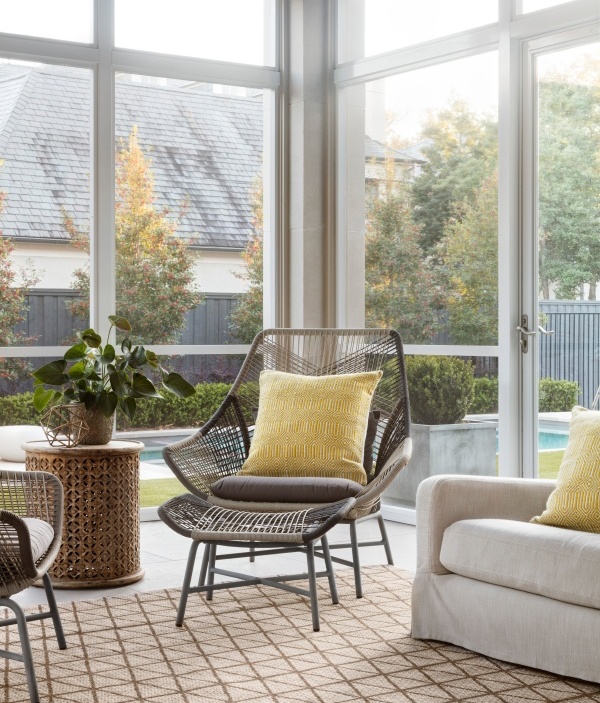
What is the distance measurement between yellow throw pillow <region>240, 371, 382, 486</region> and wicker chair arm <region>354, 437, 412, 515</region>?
123 millimetres

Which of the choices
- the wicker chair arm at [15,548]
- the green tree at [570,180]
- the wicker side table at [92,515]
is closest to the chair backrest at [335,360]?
the wicker side table at [92,515]

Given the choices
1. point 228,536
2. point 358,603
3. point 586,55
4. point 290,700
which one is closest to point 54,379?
point 228,536

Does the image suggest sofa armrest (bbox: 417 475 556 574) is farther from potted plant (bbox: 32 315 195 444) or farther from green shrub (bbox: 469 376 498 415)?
green shrub (bbox: 469 376 498 415)

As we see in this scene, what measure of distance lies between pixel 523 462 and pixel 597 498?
1.64 meters

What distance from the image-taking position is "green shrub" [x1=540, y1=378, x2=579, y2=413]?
14.3 feet

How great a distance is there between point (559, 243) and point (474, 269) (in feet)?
1.65

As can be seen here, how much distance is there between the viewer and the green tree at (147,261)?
5156 mm

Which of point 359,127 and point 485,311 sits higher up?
point 359,127

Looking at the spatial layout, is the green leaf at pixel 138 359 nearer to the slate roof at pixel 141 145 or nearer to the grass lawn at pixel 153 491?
the slate roof at pixel 141 145

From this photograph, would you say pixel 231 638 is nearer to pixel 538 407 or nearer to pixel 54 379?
pixel 54 379

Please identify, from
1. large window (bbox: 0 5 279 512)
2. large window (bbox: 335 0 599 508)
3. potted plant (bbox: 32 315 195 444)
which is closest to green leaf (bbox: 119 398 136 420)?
potted plant (bbox: 32 315 195 444)

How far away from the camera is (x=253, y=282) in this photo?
18.2 ft

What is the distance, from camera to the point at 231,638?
3.21 m

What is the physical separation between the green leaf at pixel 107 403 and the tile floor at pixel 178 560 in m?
0.66
